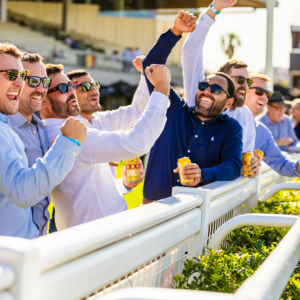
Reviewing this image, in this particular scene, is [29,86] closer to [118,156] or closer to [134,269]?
[118,156]

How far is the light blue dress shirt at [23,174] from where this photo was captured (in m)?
1.77

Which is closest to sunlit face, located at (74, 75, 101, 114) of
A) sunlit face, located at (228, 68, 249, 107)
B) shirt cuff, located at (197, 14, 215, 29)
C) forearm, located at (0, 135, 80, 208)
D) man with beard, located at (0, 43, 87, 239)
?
shirt cuff, located at (197, 14, 215, 29)

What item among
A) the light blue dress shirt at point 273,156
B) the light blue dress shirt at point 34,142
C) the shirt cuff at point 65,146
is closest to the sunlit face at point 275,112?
the light blue dress shirt at point 273,156

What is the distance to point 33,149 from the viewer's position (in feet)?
8.03

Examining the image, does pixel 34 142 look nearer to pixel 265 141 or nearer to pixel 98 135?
pixel 98 135

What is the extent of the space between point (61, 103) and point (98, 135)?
Result: 517 mm

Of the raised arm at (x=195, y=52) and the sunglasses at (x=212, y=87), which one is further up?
the raised arm at (x=195, y=52)

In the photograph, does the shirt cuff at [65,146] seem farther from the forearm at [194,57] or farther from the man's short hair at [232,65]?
the man's short hair at [232,65]

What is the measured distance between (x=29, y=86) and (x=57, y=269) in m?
1.66

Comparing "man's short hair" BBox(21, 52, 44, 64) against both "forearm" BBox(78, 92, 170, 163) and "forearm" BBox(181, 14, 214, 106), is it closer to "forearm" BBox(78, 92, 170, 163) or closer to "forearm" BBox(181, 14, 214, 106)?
"forearm" BBox(78, 92, 170, 163)

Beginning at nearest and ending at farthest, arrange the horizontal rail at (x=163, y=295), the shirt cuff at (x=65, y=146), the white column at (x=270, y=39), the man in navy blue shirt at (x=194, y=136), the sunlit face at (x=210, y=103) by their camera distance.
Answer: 1. the horizontal rail at (x=163, y=295)
2. the shirt cuff at (x=65, y=146)
3. the man in navy blue shirt at (x=194, y=136)
4. the sunlit face at (x=210, y=103)
5. the white column at (x=270, y=39)

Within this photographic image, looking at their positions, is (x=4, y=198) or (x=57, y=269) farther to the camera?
(x=4, y=198)

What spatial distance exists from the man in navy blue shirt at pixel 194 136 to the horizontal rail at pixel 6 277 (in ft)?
7.29

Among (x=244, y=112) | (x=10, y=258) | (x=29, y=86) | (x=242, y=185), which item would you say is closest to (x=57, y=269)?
(x=10, y=258)
